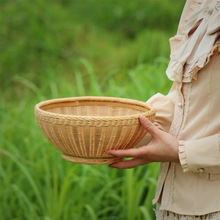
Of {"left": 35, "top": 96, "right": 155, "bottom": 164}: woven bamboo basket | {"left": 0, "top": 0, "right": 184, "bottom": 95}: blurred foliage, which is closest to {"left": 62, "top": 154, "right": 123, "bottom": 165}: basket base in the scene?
{"left": 35, "top": 96, "right": 155, "bottom": 164}: woven bamboo basket

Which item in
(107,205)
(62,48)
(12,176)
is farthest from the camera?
(62,48)

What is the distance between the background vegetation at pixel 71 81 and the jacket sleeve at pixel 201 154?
0.73m

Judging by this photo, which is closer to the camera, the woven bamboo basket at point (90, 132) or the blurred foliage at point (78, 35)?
the woven bamboo basket at point (90, 132)

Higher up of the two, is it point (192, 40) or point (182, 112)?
point (192, 40)

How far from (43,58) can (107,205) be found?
2225 mm

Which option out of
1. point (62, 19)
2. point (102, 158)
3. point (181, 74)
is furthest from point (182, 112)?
point (62, 19)

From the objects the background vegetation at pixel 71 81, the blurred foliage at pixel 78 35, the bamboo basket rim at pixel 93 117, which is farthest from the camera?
the blurred foliage at pixel 78 35

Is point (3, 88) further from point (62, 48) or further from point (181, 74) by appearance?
point (181, 74)

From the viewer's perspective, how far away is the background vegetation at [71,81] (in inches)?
71.5

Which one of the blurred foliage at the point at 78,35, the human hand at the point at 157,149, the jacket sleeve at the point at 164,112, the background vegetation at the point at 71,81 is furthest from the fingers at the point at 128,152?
the blurred foliage at the point at 78,35

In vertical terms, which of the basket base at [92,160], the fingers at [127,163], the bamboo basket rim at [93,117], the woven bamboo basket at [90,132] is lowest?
the fingers at [127,163]

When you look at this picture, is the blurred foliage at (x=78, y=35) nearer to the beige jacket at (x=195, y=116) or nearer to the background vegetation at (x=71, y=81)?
the background vegetation at (x=71, y=81)

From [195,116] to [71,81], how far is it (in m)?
3.24

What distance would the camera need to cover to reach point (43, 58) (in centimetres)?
379
